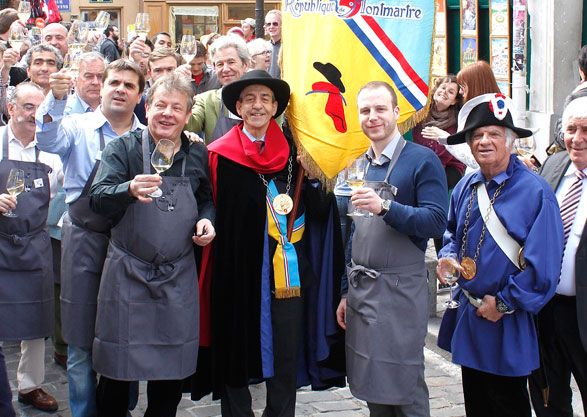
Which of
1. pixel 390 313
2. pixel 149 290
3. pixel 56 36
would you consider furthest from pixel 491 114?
pixel 56 36

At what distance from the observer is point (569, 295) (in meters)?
4.11

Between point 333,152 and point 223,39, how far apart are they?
6.10 ft

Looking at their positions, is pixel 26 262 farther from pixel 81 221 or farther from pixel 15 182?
pixel 81 221

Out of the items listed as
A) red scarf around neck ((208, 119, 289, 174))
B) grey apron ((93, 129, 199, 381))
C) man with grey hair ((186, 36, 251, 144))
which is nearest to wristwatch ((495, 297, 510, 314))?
red scarf around neck ((208, 119, 289, 174))

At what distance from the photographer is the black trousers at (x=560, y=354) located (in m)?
4.09

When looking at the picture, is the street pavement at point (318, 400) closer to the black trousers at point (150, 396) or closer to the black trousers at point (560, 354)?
the black trousers at point (150, 396)

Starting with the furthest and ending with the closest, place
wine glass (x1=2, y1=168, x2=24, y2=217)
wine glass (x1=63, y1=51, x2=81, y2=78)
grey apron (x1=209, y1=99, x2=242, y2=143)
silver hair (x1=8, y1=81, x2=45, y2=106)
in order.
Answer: grey apron (x1=209, y1=99, x2=242, y2=143)
wine glass (x1=63, y1=51, x2=81, y2=78)
silver hair (x1=8, y1=81, x2=45, y2=106)
wine glass (x1=2, y1=168, x2=24, y2=217)

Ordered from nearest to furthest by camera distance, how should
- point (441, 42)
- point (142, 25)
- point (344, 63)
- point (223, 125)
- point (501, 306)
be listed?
point (501, 306) < point (344, 63) < point (223, 125) < point (142, 25) < point (441, 42)

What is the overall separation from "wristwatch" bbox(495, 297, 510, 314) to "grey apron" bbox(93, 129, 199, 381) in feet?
5.30

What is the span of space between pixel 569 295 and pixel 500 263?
0.46 m

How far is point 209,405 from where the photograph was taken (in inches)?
207

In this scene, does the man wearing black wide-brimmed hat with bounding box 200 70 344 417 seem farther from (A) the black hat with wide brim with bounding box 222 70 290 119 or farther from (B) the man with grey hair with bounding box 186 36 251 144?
(B) the man with grey hair with bounding box 186 36 251 144

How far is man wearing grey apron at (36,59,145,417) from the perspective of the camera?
4.38 metres

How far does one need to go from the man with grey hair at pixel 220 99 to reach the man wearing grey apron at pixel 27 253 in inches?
42.9
